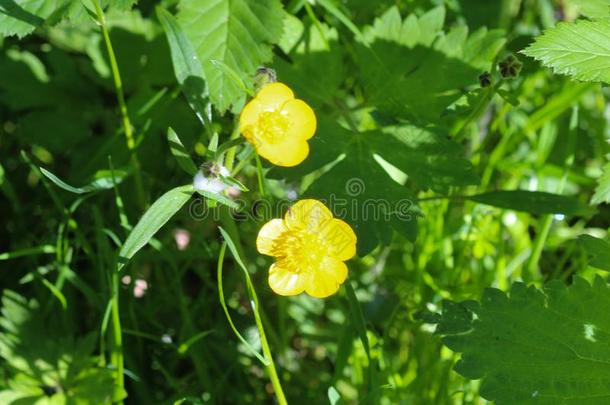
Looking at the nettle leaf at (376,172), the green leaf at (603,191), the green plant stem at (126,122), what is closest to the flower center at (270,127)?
the nettle leaf at (376,172)

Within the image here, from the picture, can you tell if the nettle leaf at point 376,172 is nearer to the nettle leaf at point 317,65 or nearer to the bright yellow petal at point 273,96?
the nettle leaf at point 317,65

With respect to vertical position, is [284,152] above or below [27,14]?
below

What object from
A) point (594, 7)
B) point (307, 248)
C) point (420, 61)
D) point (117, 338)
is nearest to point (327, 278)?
point (307, 248)

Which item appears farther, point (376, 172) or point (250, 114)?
point (376, 172)

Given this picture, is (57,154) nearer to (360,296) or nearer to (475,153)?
(360,296)

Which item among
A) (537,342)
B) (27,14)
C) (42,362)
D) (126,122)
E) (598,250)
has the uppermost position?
(27,14)

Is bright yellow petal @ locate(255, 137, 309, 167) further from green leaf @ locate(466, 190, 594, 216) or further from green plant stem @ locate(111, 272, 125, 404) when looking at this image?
green leaf @ locate(466, 190, 594, 216)

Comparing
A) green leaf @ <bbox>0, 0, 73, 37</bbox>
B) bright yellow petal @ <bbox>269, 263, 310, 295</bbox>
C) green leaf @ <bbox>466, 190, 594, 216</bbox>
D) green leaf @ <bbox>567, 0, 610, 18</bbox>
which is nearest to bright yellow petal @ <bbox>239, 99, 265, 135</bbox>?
bright yellow petal @ <bbox>269, 263, 310, 295</bbox>

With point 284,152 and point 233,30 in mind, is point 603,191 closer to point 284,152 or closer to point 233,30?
point 284,152
